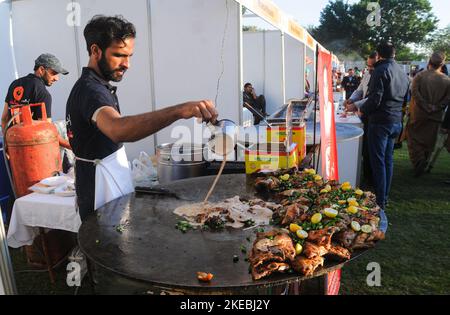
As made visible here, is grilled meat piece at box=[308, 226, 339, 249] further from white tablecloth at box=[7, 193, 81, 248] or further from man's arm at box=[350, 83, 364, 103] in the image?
man's arm at box=[350, 83, 364, 103]

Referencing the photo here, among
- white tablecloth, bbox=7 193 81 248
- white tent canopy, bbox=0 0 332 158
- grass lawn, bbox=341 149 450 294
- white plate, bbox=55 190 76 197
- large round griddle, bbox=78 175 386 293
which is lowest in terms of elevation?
grass lawn, bbox=341 149 450 294

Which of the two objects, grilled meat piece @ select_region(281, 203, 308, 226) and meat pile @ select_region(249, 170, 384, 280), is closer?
meat pile @ select_region(249, 170, 384, 280)

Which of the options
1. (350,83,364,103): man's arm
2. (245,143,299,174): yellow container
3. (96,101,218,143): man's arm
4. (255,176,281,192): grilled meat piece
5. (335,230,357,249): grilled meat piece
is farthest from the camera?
(350,83,364,103): man's arm

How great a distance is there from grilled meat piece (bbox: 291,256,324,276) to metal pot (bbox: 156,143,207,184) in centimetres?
213

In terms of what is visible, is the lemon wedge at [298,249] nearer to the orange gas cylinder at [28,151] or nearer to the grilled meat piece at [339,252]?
the grilled meat piece at [339,252]

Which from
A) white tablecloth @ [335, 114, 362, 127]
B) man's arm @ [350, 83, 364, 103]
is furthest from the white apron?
man's arm @ [350, 83, 364, 103]

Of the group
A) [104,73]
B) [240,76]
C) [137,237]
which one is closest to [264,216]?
[137,237]

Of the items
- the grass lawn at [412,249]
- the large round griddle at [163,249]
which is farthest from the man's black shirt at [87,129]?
the grass lawn at [412,249]

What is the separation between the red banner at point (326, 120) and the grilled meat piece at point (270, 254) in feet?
4.69

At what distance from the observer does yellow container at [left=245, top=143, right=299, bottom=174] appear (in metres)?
3.02

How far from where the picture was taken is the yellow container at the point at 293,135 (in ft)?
9.99

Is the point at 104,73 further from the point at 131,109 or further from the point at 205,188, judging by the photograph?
the point at 131,109

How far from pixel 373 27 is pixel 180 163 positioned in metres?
63.0
